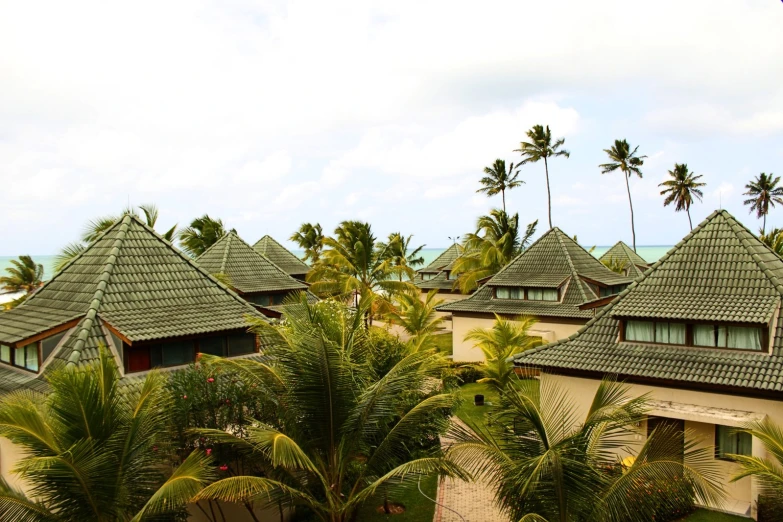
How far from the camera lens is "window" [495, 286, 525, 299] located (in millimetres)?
26812

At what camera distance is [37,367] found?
37.4 feet

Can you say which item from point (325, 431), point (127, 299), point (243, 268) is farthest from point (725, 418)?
point (243, 268)

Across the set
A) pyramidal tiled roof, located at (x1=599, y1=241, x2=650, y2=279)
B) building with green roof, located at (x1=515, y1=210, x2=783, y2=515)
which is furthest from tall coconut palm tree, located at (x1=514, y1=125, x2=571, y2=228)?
building with green roof, located at (x1=515, y1=210, x2=783, y2=515)

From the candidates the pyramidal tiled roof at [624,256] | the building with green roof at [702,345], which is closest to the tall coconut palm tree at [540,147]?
the pyramidal tiled roof at [624,256]

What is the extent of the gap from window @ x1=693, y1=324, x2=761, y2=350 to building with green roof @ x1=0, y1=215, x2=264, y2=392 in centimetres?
1146

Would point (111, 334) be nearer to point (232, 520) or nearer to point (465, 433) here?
point (232, 520)

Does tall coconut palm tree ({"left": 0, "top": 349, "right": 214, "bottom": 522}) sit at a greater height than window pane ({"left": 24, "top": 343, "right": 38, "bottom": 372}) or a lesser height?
lesser

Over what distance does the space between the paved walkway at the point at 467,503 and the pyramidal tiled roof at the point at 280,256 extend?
67.0ft

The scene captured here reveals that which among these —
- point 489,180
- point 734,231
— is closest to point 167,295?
point 734,231

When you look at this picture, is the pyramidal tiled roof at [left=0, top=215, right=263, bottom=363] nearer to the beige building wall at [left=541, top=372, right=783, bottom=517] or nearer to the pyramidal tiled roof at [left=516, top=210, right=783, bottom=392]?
the pyramidal tiled roof at [left=516, top=210, right=783, bottom=392]

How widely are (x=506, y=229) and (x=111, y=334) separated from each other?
27.6 metres

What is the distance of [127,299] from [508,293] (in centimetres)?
1937

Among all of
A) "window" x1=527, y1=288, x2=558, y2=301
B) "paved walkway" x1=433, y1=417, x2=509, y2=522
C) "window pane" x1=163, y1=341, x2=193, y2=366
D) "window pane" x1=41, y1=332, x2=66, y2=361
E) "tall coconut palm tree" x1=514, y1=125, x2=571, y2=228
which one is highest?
"tall coconut palm tree" x1=514, y1=125, x2=571, y2=228

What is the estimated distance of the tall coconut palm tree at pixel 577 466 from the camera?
7477 millimetres
